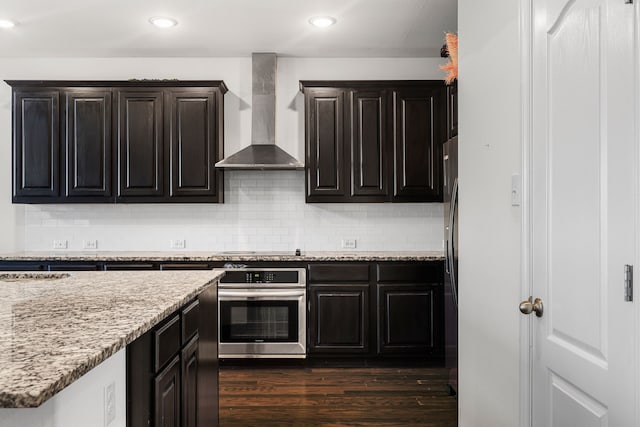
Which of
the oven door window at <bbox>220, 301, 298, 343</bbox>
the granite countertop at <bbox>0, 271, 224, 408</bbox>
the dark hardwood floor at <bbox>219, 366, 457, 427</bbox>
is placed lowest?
the dark hardwood floor at <bbox>219, 366, 457, 427</bbox>

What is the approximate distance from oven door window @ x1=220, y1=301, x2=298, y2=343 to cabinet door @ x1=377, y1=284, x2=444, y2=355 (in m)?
0.72

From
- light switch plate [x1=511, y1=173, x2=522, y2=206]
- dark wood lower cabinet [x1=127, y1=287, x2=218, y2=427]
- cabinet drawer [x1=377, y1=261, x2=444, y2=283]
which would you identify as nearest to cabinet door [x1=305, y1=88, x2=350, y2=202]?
cabinet drawer [x1=377, y1=261, x2=444, y2=283]

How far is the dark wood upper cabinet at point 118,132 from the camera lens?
13.3 feet

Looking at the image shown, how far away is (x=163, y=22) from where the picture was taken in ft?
11.6

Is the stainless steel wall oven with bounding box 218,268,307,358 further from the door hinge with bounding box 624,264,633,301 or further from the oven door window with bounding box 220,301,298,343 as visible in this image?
the door hinge with bounding box 624,264,633,301

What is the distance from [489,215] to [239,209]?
2.82 metres

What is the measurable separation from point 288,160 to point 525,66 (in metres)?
2.54

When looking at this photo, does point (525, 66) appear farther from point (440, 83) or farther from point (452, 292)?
point (440, 83)

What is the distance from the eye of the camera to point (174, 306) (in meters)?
1.60

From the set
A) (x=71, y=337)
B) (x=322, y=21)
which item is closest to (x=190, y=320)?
(x=71, y=337)

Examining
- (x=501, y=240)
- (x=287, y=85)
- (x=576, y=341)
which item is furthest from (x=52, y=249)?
(x=576, y=341)

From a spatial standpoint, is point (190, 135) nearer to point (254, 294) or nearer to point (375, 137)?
point (254, 294)

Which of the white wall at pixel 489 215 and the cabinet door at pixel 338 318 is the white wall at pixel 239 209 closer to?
the cabinet door at pixel 338 318

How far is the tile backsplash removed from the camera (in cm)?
439
